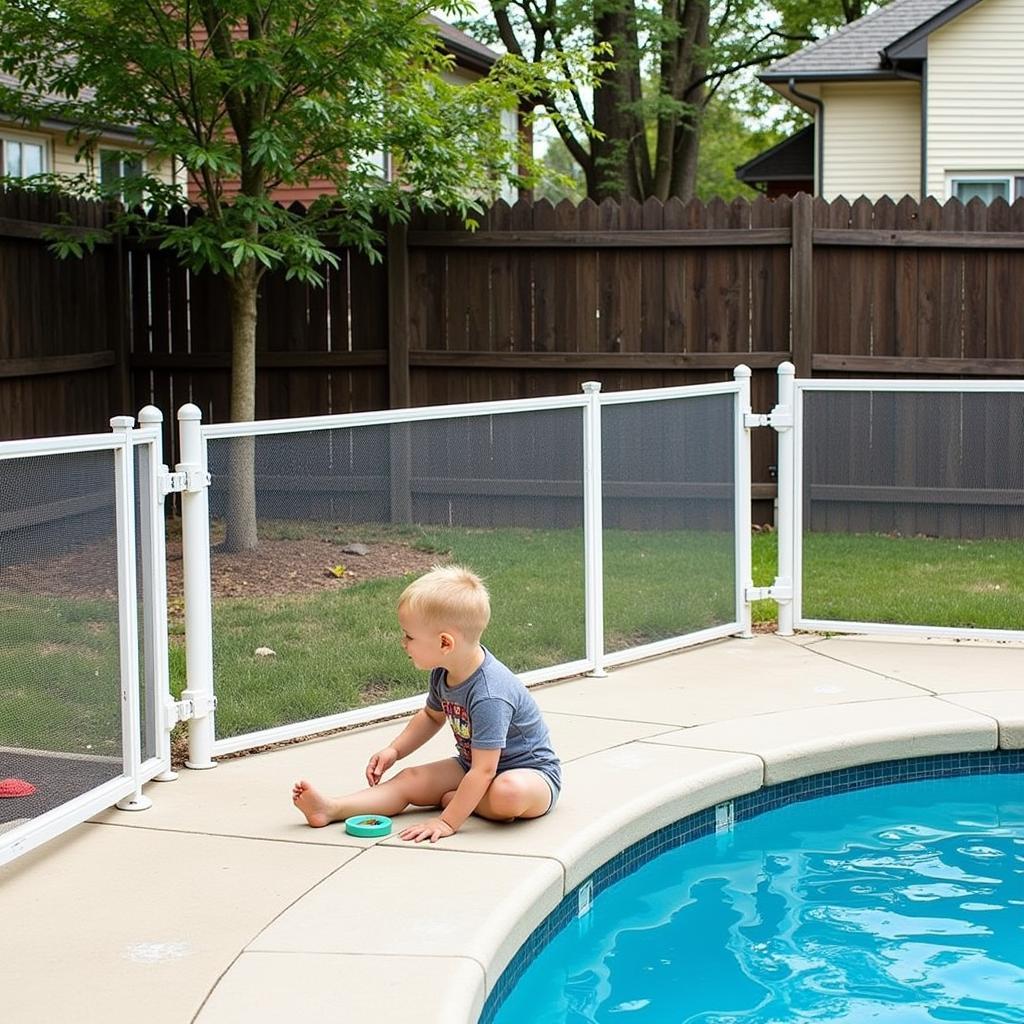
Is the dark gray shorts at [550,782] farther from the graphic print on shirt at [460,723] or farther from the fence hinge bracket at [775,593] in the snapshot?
the fence hinge bracket at [775,593]

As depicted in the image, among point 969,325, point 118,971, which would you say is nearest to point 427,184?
point 969,325

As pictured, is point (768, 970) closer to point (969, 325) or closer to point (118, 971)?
point (118, 971)

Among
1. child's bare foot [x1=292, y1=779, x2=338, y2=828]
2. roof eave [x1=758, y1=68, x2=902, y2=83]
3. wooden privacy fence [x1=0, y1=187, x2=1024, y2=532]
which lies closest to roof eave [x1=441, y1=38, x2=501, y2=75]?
roof eave [x1=758, y1=68, x2=902, y2=83]

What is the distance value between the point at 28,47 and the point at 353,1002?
26.8ft

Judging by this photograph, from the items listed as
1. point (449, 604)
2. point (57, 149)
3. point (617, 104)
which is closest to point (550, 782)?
point (449, 604)

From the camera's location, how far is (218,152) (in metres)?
9.71

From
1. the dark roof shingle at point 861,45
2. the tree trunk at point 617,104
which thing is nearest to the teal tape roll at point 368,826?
the dark roof shingle at point 861,45

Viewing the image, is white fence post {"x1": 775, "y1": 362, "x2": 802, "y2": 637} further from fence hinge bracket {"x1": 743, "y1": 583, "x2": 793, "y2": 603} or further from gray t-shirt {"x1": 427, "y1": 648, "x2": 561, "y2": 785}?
gray t-shirt {"x1": 427, "y1": 648, "x2": 561, "y2": 785}

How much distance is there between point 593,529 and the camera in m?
6.89

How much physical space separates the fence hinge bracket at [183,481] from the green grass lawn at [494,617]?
0.42m

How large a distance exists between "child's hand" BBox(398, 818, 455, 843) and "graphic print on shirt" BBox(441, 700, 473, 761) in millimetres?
222

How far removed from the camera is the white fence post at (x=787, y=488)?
7.79 metres

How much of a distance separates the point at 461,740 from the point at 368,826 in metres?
0.40

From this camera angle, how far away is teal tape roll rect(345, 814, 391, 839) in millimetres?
4723
